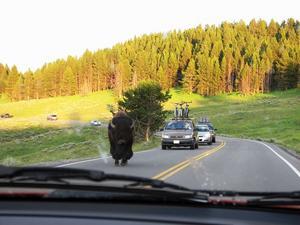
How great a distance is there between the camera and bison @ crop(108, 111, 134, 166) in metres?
20.0

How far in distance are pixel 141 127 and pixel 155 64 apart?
129 meters

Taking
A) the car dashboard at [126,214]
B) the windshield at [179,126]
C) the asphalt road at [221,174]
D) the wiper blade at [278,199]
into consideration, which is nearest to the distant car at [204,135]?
the windshield at [179,126]

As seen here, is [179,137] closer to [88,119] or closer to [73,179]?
[73,179]

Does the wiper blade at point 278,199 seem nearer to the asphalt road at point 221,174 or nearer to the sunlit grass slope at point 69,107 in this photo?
the asphalt road at point 221,174

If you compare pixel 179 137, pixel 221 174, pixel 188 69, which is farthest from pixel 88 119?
pixel 221 174

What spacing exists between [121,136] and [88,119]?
344ft

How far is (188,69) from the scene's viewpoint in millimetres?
162250

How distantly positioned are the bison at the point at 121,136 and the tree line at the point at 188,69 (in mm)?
121535

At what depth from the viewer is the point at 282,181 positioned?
49.4 feet

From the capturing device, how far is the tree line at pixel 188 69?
159 meters

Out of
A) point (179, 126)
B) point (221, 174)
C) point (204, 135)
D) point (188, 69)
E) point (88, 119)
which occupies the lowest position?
point (88, 119)

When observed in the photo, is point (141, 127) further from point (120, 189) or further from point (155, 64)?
point (155, 64)

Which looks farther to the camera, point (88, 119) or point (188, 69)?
point (188, 69)

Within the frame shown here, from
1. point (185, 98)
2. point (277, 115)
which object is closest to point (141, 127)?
point (277, 115)
